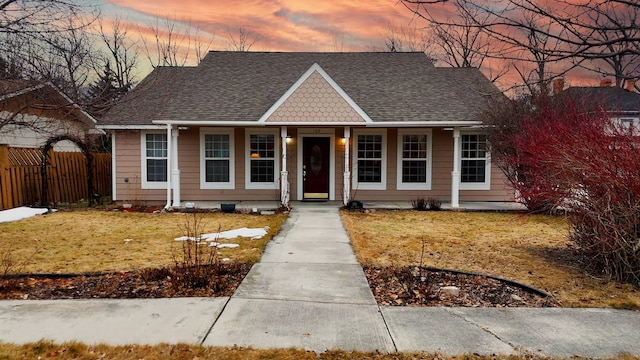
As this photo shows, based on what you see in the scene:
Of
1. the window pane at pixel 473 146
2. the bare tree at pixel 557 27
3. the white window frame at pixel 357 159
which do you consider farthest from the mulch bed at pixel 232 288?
the window pane at pixel 473 146

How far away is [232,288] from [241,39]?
2981cm

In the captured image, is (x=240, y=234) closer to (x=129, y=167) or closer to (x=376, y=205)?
(x=376, y=205)

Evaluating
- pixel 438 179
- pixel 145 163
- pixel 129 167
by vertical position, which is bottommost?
pixel 438 179

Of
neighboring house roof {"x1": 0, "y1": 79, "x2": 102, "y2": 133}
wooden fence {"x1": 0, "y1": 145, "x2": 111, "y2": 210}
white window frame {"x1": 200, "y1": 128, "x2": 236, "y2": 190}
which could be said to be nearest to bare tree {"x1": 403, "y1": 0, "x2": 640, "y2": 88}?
neighboring house roof {"x1": 0, "y1": 79, "x2": 102, "y2": 133}

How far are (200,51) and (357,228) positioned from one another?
77.3 ft

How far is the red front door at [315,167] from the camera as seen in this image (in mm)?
14516

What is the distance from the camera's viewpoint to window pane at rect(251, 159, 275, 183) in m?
14.4

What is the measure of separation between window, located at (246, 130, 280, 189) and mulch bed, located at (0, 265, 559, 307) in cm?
846

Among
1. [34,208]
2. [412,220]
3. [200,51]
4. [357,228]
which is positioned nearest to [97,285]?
[357,228]

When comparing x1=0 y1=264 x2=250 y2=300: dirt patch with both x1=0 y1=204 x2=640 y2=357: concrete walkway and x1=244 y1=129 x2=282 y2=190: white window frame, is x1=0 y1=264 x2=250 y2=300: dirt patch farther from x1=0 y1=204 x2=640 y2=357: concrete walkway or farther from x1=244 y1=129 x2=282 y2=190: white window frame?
x1=244 y1=129 x2=282 y2=190: white window frame

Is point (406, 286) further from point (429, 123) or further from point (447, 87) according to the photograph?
point (447, 87)

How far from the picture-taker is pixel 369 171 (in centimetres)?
1454

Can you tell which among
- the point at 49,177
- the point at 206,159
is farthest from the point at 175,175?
the point at 49,177

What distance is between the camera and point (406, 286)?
17.8 ft
